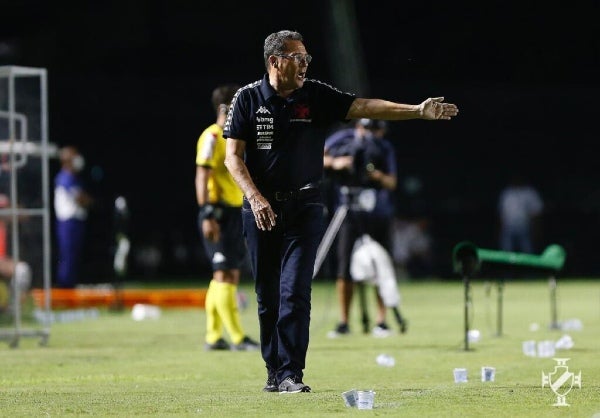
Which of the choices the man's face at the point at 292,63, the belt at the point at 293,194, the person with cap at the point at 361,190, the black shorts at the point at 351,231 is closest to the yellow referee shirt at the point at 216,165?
the person with cap at the point at 361,190

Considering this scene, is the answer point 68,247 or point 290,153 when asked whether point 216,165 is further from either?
point 68,247

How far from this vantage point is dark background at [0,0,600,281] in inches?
1272

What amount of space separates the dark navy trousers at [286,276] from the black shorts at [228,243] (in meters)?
3.75

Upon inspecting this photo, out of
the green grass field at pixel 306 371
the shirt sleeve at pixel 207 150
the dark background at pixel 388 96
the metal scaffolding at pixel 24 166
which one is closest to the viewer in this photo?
the green grass field at pixel 306 371

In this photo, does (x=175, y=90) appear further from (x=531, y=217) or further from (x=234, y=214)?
(x=234, y=214)

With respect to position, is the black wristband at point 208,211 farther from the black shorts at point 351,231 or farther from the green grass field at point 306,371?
the black shorts at point 351,231

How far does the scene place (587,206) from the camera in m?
32.9

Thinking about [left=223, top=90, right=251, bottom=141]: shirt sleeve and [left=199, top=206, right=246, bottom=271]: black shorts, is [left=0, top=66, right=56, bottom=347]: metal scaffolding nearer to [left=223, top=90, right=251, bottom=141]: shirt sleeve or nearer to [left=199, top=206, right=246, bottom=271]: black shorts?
[left=199, top=206, right=246, bottom=271]: black shorts

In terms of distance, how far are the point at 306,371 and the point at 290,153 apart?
Answer: 2446 millimetres

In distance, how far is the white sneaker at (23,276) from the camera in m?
15.1

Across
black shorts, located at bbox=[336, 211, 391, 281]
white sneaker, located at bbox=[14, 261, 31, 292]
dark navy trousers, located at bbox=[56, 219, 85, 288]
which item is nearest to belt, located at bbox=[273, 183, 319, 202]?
white sneaker, located at bbox=[14, 261, 31, 292]

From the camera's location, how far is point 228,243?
13.4 meters

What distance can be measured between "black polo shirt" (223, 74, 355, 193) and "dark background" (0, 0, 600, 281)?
22.6 m

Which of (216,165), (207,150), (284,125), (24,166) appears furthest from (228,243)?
(284,125)
